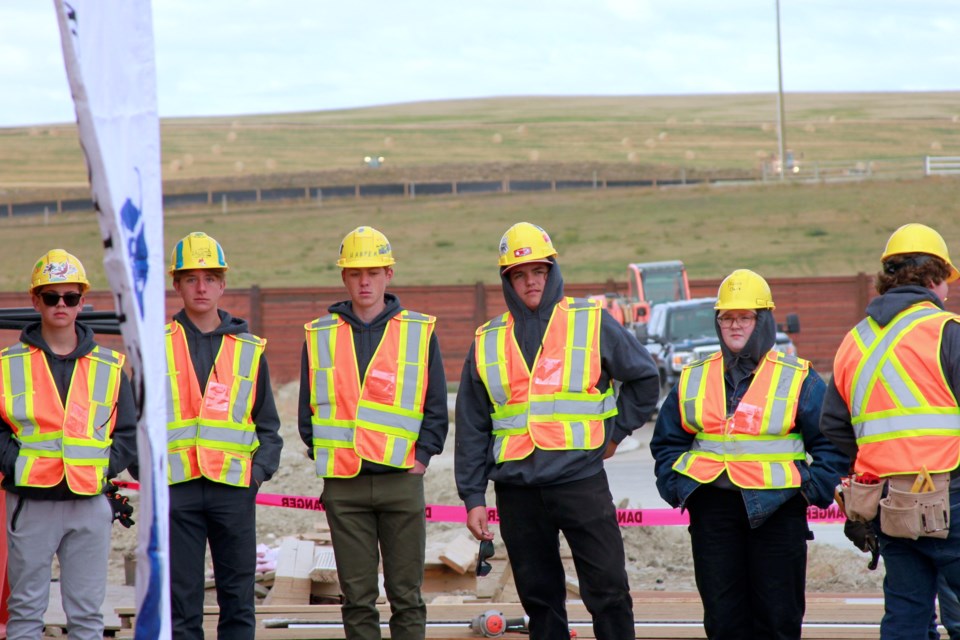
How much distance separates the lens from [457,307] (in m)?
29.0

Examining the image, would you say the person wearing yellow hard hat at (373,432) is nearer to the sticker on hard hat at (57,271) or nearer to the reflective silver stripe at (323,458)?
the reflective silver stripe at (323,458)

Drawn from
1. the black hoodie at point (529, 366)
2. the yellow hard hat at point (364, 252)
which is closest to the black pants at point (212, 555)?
the black hoodie at point (529, 366)

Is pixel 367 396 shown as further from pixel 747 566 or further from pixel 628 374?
pixel 747 566

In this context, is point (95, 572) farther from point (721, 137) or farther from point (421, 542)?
point (721, 137)

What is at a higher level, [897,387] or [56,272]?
[56,272]

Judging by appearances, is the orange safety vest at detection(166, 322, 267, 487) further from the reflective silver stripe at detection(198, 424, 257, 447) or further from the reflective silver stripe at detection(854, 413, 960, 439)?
the reflective silver stripe at detection(854, 413, 960, 439)

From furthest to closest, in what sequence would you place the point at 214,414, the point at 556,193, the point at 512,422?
the point at 556,193
the point at 214,414
the point at 512,422

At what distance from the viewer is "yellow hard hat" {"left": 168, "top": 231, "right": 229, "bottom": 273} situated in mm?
5938

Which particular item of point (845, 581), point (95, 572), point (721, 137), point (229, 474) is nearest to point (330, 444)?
point (229, 474)

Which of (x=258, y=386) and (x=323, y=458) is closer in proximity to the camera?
(x=323, y=458)

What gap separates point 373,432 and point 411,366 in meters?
0.37

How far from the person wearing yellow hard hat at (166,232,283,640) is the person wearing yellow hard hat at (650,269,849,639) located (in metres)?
1.99

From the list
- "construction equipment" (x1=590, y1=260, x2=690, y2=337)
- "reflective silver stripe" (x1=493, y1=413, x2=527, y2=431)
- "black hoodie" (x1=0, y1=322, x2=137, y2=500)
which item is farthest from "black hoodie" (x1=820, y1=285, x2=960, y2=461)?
"construction equipment" (x1=590, y1=260, x2=690, y2=337)

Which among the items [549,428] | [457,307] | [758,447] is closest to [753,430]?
[758,447]
